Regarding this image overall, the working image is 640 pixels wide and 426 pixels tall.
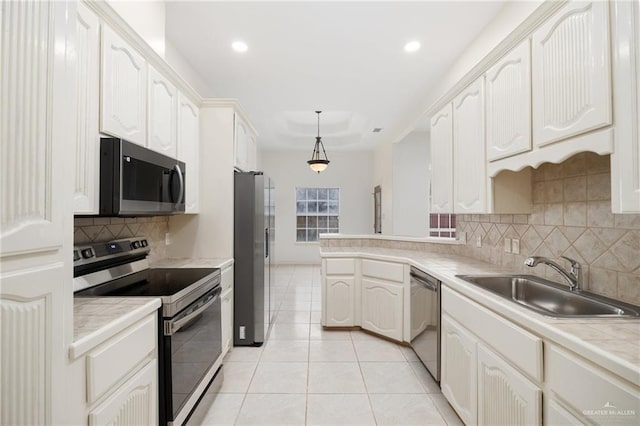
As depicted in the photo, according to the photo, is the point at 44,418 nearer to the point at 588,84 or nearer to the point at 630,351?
the point at 630,351

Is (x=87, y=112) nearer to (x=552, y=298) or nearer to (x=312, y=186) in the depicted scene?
(x=552, y=298)

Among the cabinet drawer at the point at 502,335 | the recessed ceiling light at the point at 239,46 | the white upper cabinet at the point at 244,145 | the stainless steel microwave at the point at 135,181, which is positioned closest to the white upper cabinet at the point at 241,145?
the white upper cabinet at the point at 244,145

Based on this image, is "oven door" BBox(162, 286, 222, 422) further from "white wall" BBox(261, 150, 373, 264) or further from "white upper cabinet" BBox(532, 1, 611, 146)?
"white wall" BBox(261, 150, 373, 264)

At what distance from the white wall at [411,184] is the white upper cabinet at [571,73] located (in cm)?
428

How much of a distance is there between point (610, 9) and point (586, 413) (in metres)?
1.51

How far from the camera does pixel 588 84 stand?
1.25 m

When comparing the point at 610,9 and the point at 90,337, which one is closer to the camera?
the point at 90,337

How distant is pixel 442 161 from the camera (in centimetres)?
267

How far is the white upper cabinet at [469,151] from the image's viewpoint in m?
2.11

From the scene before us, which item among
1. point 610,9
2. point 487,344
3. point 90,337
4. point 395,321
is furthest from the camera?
point 395,321

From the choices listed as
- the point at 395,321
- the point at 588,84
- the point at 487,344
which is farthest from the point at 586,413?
the point at 395,321

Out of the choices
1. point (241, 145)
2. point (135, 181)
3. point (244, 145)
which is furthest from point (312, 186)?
point (135, 181)

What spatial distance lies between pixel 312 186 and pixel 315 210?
64cm

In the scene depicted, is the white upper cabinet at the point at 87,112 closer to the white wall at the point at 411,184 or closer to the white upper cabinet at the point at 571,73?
the white upper cabinet at the point at 571,73
